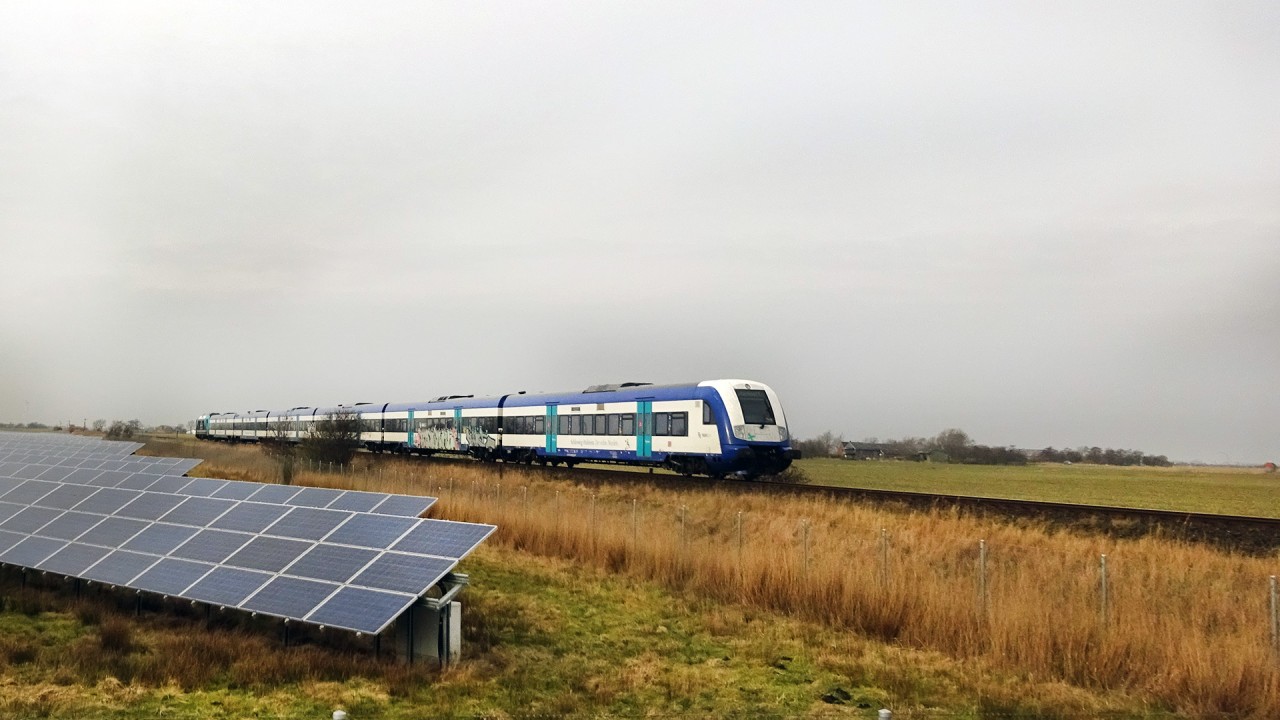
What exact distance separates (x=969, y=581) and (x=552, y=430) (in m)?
24.9

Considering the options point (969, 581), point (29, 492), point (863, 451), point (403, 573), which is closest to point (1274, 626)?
point (969, 581)

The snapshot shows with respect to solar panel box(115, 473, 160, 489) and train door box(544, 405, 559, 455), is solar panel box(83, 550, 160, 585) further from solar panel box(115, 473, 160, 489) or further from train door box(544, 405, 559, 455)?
train door box(544, 405, 559, 455)

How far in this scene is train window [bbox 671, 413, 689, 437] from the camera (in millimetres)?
28719

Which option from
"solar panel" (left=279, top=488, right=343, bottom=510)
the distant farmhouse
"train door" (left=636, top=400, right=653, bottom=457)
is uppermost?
"train door" (left=636, top=400, right=653, bottom=457)

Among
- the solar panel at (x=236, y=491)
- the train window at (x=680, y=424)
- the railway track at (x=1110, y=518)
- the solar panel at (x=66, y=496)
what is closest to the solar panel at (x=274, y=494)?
the solar panel at (x=236, y=491)

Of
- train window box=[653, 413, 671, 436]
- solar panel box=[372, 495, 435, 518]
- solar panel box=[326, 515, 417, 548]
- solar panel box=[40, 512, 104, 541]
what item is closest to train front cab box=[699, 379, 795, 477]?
train window box=[653, 413, 671, 436]

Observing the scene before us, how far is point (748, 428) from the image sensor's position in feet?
89.6

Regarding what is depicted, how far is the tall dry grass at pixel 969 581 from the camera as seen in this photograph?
9.42m

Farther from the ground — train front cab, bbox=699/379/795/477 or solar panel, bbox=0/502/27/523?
train front cab, bbox=699/379/795/477

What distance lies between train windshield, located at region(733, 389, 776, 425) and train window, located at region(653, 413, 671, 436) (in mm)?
3145

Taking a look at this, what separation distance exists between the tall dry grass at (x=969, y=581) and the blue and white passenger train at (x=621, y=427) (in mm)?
5176

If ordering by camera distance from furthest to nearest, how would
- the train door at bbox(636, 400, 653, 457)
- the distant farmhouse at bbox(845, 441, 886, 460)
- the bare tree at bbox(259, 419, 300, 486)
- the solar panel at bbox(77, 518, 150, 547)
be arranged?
the distant farmhouse at bbox(845, 441, 886, 460) < the bare tree at bbox(259, 419, 300, 486) < the train door at bbox(636, 400, 653, 457) < the solar panel at bbox(77, 518, 150, 547)

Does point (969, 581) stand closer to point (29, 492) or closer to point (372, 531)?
point (372, 531)

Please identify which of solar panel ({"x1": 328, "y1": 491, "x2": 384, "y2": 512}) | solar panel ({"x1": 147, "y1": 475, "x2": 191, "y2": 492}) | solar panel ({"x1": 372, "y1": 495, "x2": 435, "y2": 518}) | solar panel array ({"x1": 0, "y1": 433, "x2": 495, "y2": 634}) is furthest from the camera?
solar panel ({"x1": 147, "y1": 475, "x2": 191, "y2": 492})
